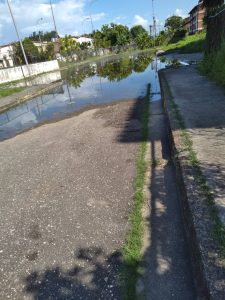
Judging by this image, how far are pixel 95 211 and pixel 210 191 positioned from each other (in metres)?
1.88

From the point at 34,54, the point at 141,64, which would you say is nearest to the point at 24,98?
the point at 141,64

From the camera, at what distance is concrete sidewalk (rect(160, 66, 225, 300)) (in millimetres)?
3101

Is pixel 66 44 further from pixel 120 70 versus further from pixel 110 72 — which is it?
pixel 110 72

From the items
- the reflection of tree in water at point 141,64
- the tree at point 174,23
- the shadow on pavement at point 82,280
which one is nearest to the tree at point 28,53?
the reflection of tree in water at point 141,64

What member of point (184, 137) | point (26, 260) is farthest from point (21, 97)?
point (26, 260)

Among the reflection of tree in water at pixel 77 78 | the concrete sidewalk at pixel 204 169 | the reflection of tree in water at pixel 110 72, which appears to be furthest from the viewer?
the reflection of tree in water at pixel 110 72

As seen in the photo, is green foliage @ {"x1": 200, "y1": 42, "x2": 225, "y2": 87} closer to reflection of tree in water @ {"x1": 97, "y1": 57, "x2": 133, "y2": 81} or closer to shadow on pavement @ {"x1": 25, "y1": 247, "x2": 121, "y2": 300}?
shadow on pavement @ {"x1": 25, "y1": 247, "x2": 121, "y2": 300}

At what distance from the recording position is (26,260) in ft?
13.7

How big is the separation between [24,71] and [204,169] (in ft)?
118

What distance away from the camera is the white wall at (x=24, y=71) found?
3284 cm

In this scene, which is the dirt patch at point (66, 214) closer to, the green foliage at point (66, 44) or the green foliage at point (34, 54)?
the green foliage at point (34, 54)

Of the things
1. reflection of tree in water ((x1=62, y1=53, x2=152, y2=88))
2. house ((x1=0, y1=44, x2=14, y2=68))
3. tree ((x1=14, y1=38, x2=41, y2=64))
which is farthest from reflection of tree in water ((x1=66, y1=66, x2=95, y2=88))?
house ((x1=0, y1=44, x2=14, y2=68))

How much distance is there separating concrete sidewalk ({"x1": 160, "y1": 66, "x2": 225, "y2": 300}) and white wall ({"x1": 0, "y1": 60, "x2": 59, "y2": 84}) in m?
26.4

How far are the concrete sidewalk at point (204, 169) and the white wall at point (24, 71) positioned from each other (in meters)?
26.4
